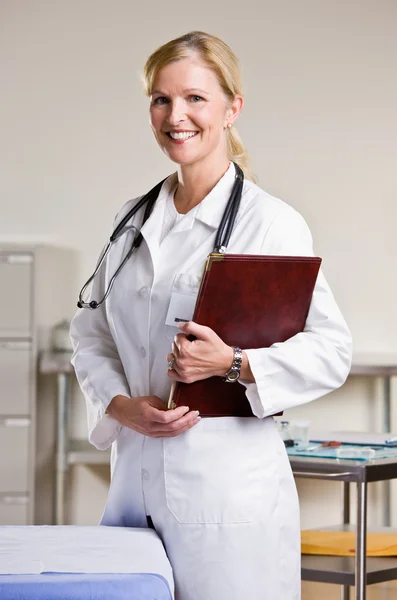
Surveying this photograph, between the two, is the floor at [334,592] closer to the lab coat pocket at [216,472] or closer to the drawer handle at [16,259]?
the drawer handle at [16,259]

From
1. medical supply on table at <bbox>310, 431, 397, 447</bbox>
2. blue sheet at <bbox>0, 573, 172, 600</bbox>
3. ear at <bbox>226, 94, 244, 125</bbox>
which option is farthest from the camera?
medical supply on table at <bbox>310, 431, 397, 447</bbox>

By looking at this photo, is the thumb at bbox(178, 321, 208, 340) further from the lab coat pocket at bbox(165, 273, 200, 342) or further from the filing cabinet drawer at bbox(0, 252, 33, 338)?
the filing cabinet drawer at bbox(0, 252, 33, 338)

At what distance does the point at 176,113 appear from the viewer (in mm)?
1473

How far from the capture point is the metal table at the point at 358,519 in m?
2.44

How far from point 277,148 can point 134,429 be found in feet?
11.1

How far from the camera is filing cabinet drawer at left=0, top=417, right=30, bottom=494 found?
13.6 feet

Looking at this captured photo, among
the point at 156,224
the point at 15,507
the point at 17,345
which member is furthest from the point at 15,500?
the point at 156,224

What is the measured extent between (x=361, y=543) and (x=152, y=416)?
1274 mm

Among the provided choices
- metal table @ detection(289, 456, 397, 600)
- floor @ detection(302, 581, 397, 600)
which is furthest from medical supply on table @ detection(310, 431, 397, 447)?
floor @ detection(302, 581, 397, 600)

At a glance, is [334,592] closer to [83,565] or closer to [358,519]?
[358,519]

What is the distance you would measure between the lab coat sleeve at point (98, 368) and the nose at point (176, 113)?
0.33 m

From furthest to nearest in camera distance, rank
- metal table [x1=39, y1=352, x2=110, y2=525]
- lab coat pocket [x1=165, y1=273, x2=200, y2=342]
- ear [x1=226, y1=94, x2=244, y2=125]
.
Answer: metal table [x1=39, y1=352, x2=110, y2=525] < ear [x1=226, y1=94, x2=244, y2=125] < lab coat pocket [x1=165, y1=273, x2=200, y2=342]

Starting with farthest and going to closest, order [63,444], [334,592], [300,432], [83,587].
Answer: [63,444]
[334,592]
[300,432]
[83,587]

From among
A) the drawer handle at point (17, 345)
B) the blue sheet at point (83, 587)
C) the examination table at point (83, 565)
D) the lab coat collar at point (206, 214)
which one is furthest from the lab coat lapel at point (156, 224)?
the drawer handle at point (17, 345)
